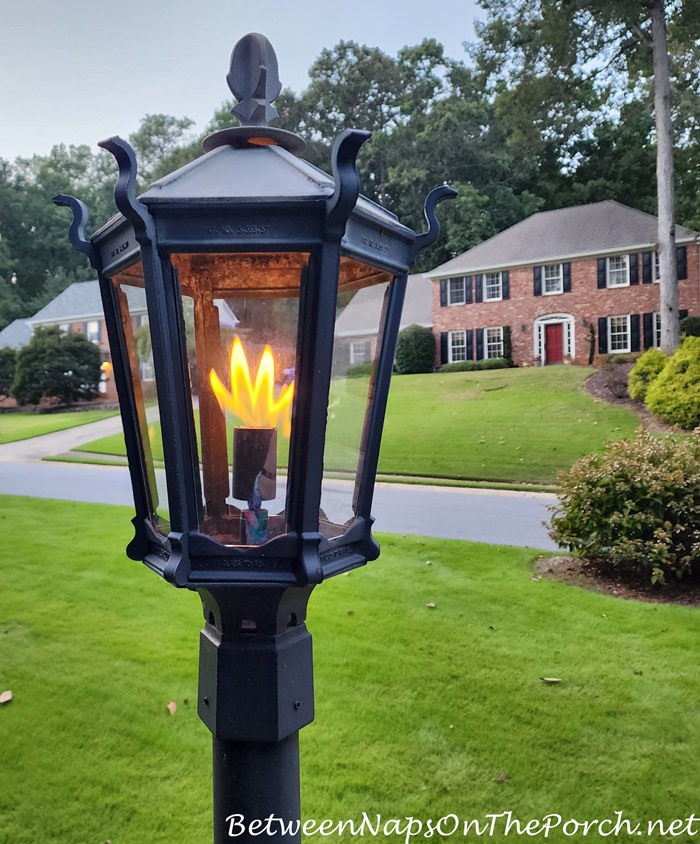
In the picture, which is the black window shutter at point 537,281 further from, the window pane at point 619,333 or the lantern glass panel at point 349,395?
the lantern glass panel at point 349,395

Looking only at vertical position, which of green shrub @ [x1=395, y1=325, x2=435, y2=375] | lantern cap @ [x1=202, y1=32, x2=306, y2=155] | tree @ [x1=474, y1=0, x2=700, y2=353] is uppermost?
tree @ [x1=474, y1=0, x2=700, y2=353]

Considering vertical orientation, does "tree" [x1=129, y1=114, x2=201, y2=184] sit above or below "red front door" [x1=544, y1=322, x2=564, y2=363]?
above

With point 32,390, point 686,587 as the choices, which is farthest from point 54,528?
point 32,390

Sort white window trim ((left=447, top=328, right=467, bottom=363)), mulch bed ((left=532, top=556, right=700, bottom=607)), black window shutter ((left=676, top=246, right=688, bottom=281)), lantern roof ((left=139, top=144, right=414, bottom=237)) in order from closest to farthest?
1. lantern roof ((left=139, top=144, right=414, bottom=237))
2. mulch bed ((left=532, top=556, right=700, bottom=607))
3. black window shutter ((left=676, top=246, right=688, bottom=281))
4. white window trim ((left=447, top=328, right=467, bottom=363))

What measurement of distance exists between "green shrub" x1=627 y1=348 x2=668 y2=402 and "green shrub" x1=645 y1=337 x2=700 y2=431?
0.49 meters

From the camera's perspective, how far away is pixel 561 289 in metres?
19.1

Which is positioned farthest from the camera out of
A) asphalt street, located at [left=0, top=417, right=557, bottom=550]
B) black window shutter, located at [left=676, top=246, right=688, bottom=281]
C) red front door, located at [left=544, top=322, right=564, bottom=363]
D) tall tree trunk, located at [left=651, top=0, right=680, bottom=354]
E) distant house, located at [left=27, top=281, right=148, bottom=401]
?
distant house, located at [left=27, top=281, right=148, bottom=401]

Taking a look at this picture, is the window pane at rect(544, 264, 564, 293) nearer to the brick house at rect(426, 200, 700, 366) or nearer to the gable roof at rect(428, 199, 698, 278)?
the brick house at rect(426, 200, 700, 366)

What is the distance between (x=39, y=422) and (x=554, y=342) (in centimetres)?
1665

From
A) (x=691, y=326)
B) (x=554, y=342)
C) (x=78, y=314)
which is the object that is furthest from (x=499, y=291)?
(x=78, y=314)

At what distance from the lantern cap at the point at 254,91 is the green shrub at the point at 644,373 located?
14.1 meters

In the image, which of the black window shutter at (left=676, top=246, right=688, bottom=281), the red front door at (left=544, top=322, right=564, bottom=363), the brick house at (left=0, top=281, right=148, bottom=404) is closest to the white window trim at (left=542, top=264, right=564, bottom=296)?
the red front door at (left=544, top=322, right=564, bottom=363)

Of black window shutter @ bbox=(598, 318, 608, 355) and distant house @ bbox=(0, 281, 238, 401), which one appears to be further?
distant house @ bbox=(0, 281, 238, 401)

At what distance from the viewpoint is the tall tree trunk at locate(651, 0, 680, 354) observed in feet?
45.2
